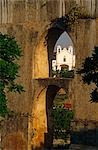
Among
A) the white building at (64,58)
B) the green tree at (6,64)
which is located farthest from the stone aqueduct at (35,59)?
the white building at (64,58)

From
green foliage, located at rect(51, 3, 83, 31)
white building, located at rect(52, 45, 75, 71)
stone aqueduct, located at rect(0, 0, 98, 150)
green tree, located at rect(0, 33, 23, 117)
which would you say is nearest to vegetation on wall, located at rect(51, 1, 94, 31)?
green foliage, located at rect(51, 3, 83, 31)

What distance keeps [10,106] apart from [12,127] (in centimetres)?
116

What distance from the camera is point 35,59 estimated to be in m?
29.9

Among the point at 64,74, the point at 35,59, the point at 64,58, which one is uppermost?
the point at 64,58

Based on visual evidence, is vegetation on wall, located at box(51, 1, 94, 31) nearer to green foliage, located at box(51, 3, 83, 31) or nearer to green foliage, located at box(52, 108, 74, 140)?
green foliage, located at box(51, 3, 83, 31)

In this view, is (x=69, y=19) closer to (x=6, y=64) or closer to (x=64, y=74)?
(x=6, y=64)

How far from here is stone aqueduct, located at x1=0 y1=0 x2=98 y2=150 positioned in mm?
28622

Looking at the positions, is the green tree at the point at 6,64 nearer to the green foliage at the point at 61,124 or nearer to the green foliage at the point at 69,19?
the green foliage at the point at 69,19

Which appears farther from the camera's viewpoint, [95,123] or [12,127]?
[12,127]

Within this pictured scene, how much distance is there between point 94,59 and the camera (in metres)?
18.5

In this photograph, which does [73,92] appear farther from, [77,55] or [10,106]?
[10,106]

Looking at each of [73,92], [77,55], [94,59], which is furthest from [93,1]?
[94,59]

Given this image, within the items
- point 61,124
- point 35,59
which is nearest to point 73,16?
point 35,59

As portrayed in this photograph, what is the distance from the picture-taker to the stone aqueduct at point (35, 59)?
2862 cm
